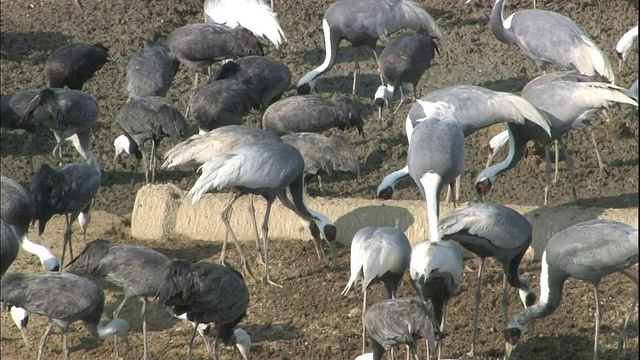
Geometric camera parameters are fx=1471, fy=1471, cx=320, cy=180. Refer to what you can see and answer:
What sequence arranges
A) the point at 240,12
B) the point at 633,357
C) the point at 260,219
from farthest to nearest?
1. the point at 240,12
2. the point at 260,219
3. the point at 633,357

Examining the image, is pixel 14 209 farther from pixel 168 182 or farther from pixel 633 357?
pixel 633 357

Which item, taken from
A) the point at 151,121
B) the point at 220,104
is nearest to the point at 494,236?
the point at 220,104

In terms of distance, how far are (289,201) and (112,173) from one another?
9.43ft

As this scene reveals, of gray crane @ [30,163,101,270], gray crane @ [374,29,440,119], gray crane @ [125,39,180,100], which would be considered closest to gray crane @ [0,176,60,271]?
gray crane @ [30,163,101,270]

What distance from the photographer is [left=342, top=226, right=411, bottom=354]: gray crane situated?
10.0 meters

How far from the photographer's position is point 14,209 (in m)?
11.2

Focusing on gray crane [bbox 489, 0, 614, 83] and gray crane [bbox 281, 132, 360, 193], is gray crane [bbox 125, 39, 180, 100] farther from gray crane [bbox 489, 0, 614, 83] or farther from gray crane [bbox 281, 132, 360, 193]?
gray crane [bbox 489, 0, 614, 83]

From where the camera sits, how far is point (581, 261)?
9.80m

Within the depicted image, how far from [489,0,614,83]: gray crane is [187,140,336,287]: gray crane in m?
3.40

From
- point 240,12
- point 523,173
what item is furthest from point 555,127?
point 240,12

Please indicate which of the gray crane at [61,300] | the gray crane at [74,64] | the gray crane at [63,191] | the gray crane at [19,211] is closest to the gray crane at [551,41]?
the gray crane at [74,64]

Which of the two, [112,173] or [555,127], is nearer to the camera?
[555,127]

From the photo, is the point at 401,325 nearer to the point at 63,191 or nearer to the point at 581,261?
the point at 581,261

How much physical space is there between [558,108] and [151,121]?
3.62 m
